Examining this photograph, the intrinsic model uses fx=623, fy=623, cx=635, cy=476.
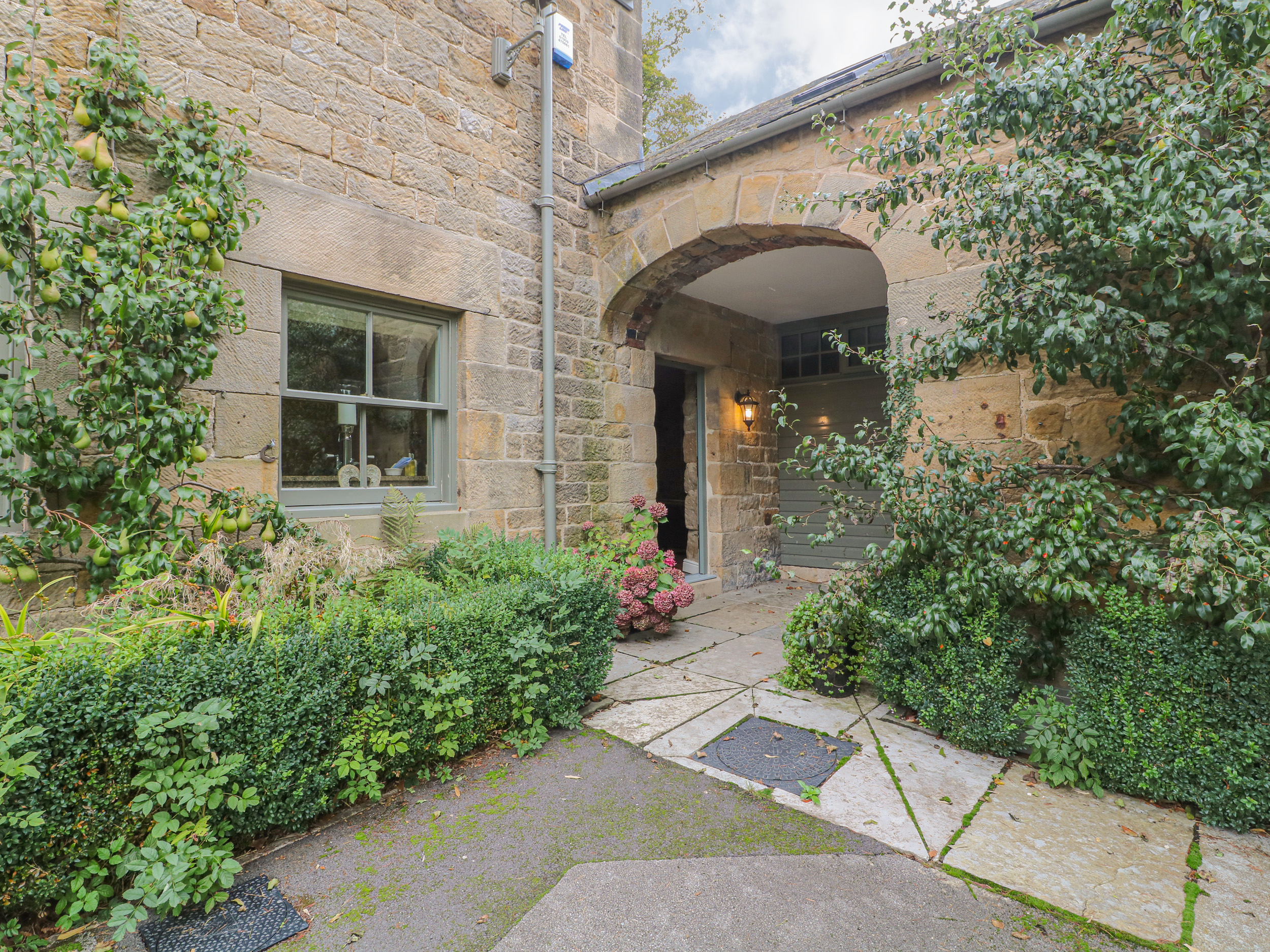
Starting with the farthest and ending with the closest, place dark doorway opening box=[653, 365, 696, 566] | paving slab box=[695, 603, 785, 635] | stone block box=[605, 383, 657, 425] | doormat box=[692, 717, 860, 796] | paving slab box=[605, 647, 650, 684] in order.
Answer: dark doorway opening box=[653, 365, 696, 566], stone block box=[605, 383, 657, 425], paving slab box=[695, 603, 785, 635], paving slab box=[605, 647, 650, 684], doormat box=[692, 717, 860, 796]

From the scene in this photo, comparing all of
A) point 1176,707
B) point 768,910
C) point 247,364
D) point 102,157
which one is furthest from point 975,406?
point 102,157

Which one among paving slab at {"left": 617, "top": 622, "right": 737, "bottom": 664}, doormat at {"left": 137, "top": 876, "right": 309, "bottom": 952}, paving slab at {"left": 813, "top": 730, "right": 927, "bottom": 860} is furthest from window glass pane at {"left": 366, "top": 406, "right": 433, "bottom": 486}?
paving slab at {"left": 813, "top": 730, "right": 927, "bottom": 860}

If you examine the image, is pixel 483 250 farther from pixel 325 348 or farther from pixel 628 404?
pixel 628 404

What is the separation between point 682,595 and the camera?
447 cm

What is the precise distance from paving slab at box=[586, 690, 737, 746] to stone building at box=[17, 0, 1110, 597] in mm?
1593

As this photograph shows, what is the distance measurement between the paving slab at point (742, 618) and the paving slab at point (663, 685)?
110cm

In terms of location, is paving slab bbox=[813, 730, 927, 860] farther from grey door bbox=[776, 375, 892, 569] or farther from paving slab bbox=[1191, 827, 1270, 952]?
grey door bbox=[776, 375, 892, 569]

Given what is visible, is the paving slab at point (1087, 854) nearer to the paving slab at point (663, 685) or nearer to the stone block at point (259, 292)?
the paving slab at point (663, 685)

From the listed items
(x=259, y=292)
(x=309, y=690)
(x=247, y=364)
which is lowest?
(x=309, y=690)

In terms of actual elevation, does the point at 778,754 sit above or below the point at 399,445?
below

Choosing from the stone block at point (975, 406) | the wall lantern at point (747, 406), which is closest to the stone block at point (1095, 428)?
the stone block at point (975, 406)

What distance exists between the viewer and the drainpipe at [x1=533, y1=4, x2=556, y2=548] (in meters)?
4.38

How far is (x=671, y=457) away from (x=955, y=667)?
5.30 m

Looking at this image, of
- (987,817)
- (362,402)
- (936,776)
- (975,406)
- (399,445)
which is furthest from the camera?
(399,445)
